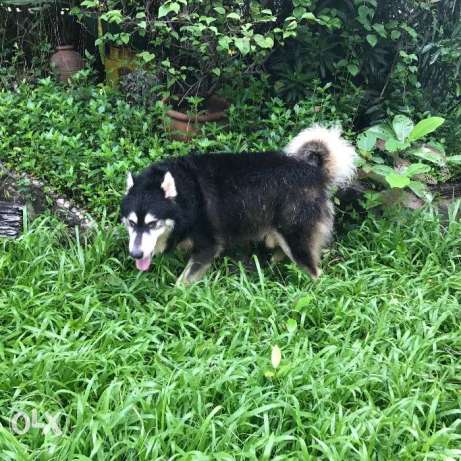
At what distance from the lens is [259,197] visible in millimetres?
3703

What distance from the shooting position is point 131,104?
5105mm

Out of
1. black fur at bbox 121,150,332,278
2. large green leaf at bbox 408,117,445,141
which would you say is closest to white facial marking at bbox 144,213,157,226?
black fur at bbox 121,150,332,278

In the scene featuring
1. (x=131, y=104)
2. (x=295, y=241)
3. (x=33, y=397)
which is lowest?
Answer: (x=295, y=241)

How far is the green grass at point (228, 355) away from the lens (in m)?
2.20

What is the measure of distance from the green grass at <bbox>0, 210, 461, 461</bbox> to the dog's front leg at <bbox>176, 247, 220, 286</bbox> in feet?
0.39

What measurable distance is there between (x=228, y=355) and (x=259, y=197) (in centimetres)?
136

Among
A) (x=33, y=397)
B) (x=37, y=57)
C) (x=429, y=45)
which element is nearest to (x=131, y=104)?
(x=37, y=57)

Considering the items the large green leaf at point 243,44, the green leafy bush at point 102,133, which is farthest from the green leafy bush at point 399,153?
the large green leaf at point 243,44

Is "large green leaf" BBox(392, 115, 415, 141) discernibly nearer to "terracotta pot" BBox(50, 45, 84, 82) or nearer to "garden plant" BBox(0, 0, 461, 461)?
"garden plant" BBox(0, 0, 461, 461)

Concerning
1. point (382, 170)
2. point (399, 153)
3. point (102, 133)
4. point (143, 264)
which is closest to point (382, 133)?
point (399, 153)

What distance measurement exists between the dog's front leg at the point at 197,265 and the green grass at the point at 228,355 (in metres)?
0.12

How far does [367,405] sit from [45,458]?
1.46 metres

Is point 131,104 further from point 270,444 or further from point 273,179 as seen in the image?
point 270,444

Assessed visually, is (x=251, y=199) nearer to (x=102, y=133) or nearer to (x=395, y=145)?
(x=395, y=145)
